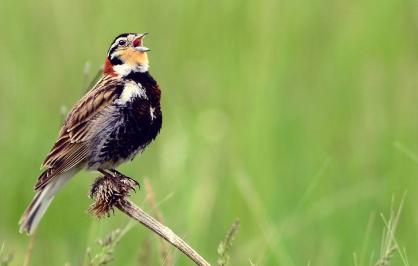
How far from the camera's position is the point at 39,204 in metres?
3.98

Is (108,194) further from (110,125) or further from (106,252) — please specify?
(110,125)

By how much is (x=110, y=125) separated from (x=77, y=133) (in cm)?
18

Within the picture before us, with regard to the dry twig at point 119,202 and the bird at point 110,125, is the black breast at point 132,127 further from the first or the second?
the dry twig at point 119,202

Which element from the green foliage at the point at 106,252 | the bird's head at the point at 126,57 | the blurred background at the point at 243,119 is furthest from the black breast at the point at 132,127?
the blurred background at the point at 243,119

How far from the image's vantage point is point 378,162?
6207 mm

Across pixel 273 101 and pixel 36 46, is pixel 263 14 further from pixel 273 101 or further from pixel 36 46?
pixel 36 46

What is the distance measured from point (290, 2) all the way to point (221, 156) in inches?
46.9

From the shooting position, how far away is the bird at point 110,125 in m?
3.87

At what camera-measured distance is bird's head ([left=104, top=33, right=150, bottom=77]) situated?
155 inches

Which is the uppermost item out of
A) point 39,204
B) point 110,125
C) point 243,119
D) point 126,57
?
point 126,57

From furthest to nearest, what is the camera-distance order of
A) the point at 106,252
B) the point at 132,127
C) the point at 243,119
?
the point at 243,119 → the point at 132,127 → the point at 106,252

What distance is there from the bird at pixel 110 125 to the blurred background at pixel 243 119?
100 cm

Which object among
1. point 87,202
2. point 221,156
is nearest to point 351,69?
point 221,156

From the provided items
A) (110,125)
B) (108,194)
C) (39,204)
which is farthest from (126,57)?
(108,194)
